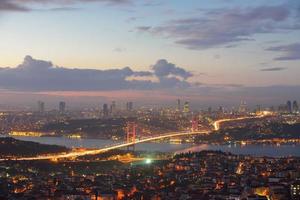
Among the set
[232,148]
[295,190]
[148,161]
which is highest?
[295,190]

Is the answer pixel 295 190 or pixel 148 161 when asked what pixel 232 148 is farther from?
pixel 295 190

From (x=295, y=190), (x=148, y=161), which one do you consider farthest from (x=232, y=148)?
(x=295, y=190)

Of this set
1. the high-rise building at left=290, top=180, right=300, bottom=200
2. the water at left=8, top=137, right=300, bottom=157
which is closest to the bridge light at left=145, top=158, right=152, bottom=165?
the water at left=8, top=137, right=300, bottom=157

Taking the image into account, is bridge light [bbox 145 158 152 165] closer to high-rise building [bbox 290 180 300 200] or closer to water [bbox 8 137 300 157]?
water [bbox 8 137 300 157]

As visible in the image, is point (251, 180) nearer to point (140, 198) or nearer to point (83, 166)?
point (140, 198)

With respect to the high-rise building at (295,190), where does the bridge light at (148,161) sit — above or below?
below

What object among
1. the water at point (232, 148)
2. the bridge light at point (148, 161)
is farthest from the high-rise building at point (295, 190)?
the water at point (232, 148)

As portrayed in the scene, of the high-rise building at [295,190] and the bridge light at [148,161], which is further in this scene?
the bridge light at [148,161]

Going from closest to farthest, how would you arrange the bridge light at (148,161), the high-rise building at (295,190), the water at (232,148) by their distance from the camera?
the high-rise building at (295,190), the bridge light at (148,161), the water at (232,148)

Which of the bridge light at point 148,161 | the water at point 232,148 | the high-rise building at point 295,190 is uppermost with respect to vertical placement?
the high-rise building at point 295,190

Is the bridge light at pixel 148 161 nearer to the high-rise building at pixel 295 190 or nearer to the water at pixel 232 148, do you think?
the water at pixel 232 148

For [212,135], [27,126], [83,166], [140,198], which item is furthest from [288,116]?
[140,198]
